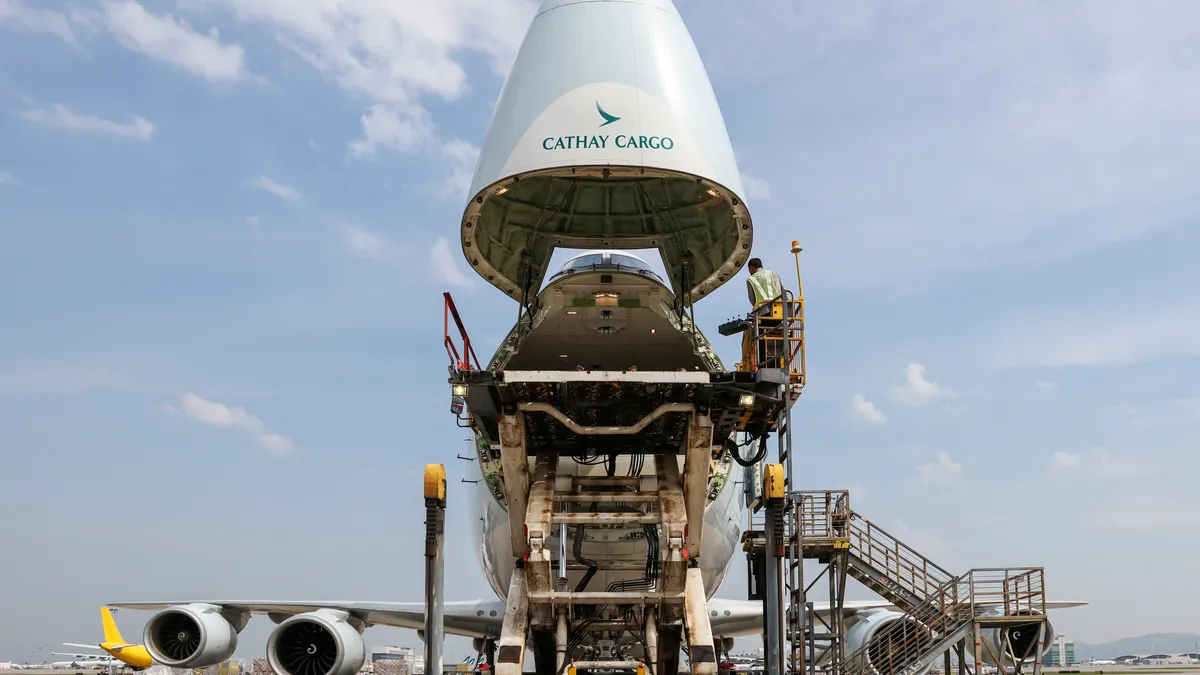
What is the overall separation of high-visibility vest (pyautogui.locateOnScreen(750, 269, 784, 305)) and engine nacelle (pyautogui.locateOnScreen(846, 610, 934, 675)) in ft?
18.5

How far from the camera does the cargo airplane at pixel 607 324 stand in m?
11.0

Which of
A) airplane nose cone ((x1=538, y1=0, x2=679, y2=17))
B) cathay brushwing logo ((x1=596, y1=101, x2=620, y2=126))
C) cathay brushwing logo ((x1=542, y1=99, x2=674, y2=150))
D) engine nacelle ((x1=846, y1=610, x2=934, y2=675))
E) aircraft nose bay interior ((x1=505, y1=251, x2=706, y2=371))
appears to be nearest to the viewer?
cathay brushwing logo ((x1=542, y1=99, x2=674, y2=150))

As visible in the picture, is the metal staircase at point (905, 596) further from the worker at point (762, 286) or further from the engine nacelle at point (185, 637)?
the engine nacelle at point (185, 637)

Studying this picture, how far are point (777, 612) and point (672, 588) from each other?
4.63 ft

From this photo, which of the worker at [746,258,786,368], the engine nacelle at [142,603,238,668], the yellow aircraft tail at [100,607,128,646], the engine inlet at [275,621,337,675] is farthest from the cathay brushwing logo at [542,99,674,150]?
the yellow aircraft tail at [100,607,128,646]

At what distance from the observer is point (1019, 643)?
17.9 metres

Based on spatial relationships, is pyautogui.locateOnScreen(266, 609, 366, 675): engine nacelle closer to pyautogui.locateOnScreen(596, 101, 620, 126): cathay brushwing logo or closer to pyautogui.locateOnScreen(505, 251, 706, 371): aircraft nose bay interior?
pyautogui.locateOnScreen(505, 251, 706, 371): aircraft nose bay interior

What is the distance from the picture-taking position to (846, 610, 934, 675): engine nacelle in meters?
16.1

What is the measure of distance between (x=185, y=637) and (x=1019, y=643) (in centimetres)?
1507

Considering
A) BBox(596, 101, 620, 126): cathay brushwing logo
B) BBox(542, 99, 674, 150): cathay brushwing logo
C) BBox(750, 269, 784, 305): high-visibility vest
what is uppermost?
BBox(596, 101, 620, 126): cathay brushwing logo

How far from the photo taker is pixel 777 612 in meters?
12.4

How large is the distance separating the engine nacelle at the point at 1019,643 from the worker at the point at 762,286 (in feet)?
20.8

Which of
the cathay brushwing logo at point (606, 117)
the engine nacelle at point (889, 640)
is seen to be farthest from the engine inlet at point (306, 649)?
the cathay brushwing logo at point (606, 117)

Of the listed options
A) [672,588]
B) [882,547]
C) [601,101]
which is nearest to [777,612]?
[672,588]
